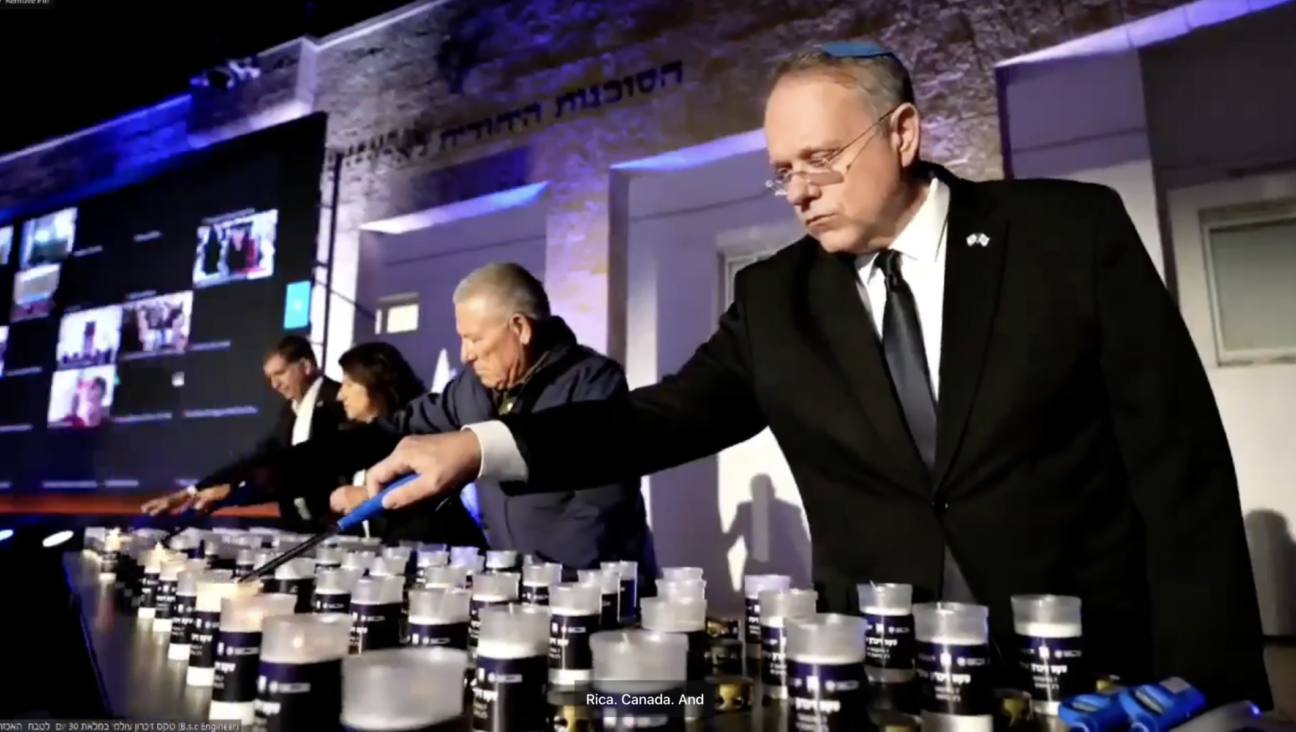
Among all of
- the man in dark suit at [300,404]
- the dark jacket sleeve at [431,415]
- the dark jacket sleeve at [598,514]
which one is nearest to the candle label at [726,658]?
the dark jacket sleeve at [598,514]

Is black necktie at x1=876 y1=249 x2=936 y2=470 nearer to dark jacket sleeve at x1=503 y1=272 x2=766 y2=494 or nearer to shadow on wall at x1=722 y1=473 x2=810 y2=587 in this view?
dark jacket sleeve at x1=503 y1=272 x2=766 y2=494

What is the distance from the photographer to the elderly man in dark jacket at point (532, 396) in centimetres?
220

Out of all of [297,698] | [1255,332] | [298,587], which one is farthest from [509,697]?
[1255,332]

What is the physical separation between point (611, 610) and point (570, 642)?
0.20 metres

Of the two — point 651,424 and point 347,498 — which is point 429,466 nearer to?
point 651,424

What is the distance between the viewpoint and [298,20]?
5.24 m

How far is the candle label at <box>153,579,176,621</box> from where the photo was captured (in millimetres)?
1352

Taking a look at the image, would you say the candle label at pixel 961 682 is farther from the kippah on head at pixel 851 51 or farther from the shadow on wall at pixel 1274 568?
the shadow on wall at pixel 1274 568

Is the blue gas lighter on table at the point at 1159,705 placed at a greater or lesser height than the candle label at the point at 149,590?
lesser

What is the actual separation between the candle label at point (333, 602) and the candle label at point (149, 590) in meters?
0.54

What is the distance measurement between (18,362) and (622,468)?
6.13 m

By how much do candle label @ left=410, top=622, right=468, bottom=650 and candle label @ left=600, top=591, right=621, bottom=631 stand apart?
0.17 meters

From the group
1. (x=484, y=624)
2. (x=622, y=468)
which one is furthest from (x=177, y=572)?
(x=484, y=624)

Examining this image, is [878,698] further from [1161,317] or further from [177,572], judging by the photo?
[177,572]
